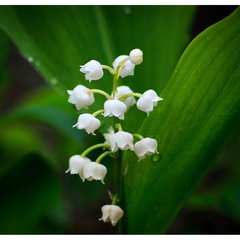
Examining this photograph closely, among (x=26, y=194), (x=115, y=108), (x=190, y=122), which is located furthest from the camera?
(x=26, y=194)

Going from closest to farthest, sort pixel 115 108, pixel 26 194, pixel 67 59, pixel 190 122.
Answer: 1. pixel 115 108
2. pixel 190 122
3. pixel 67 59
4. pixel 26 194

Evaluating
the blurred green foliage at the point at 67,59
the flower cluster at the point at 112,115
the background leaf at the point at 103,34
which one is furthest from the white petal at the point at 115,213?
the background leaf at the point at 103,34

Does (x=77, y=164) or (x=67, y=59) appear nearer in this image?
(x=77, y=164)

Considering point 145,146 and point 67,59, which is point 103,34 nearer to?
point 67,59

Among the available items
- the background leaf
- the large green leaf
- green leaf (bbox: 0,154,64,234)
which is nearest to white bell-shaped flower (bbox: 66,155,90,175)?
the large green leaf

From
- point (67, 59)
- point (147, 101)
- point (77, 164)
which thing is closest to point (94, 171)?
point (77, 164)

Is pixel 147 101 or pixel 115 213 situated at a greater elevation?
pixel 147 101
